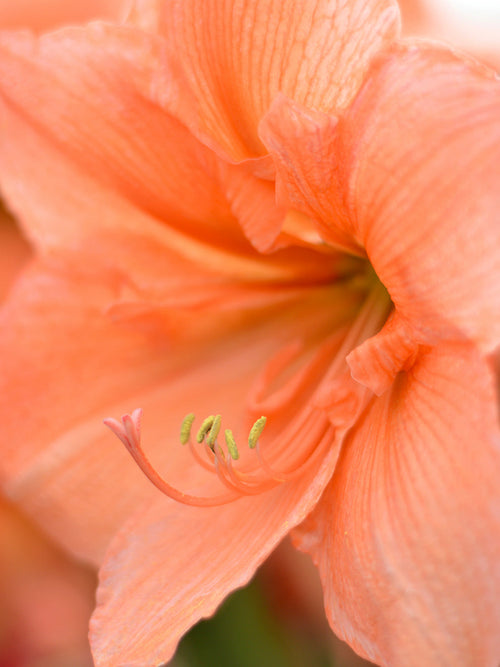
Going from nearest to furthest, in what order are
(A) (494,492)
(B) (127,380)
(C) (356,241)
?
(A) (494,492) → (C) (356,241) → (B) (127,380)

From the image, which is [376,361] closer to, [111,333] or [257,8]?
[257,8]

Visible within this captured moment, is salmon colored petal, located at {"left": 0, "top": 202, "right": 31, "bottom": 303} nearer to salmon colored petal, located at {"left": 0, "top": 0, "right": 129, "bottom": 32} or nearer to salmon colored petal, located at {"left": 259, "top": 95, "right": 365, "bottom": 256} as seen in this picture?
salmon colored petal, located at {"left": 0, "top": 0, "right": 129, "bottom": 32}

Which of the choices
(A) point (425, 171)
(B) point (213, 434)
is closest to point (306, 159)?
(A) point (425, 171)

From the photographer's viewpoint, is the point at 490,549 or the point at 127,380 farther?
the point at 127,380

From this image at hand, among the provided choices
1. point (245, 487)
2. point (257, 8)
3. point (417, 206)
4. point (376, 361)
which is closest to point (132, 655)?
point (245, 487)

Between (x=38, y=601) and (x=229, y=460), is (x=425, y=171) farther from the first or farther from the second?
(x=38, y=601)

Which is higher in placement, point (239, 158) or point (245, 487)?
point (239, 158)

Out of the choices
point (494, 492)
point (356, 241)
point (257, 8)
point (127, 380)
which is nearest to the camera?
point (494, 492)

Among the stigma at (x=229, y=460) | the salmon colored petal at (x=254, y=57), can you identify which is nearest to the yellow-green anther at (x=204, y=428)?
the stigma at (x=229, y=460)
